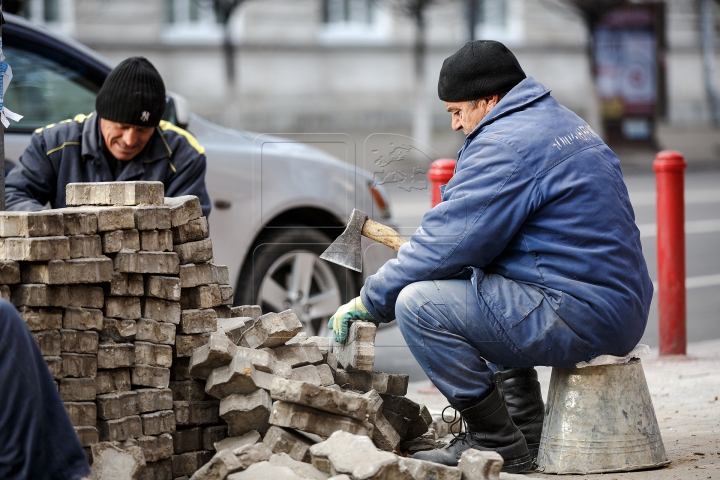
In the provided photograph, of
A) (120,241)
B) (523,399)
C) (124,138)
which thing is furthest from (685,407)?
(124,138)

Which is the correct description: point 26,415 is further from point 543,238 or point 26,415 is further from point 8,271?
point 543,238

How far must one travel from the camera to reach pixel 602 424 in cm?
380

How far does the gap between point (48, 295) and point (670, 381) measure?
3.79 meters

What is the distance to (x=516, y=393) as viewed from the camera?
4.23 meters

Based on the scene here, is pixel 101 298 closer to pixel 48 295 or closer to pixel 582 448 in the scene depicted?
pixel 48 295

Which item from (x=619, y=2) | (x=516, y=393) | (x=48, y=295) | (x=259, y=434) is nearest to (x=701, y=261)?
(x=516, y=393)

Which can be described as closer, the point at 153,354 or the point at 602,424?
the point at 153,354

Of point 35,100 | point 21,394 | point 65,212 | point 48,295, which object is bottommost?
point 21,394

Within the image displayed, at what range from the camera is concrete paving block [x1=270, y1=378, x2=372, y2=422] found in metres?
3.53

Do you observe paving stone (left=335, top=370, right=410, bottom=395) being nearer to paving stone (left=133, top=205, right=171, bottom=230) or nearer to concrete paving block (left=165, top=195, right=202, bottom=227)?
concrete paving block (left=165, top=195, right=202, bottom=227)

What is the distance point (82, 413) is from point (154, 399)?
295 mm

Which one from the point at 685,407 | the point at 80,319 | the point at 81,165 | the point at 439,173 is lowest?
the point at 685,407

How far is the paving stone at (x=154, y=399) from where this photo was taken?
3.59 metres

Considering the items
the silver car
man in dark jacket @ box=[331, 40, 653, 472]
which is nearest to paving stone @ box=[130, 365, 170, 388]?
man in dark jacket @ box=[331, 40, 653, 472]
